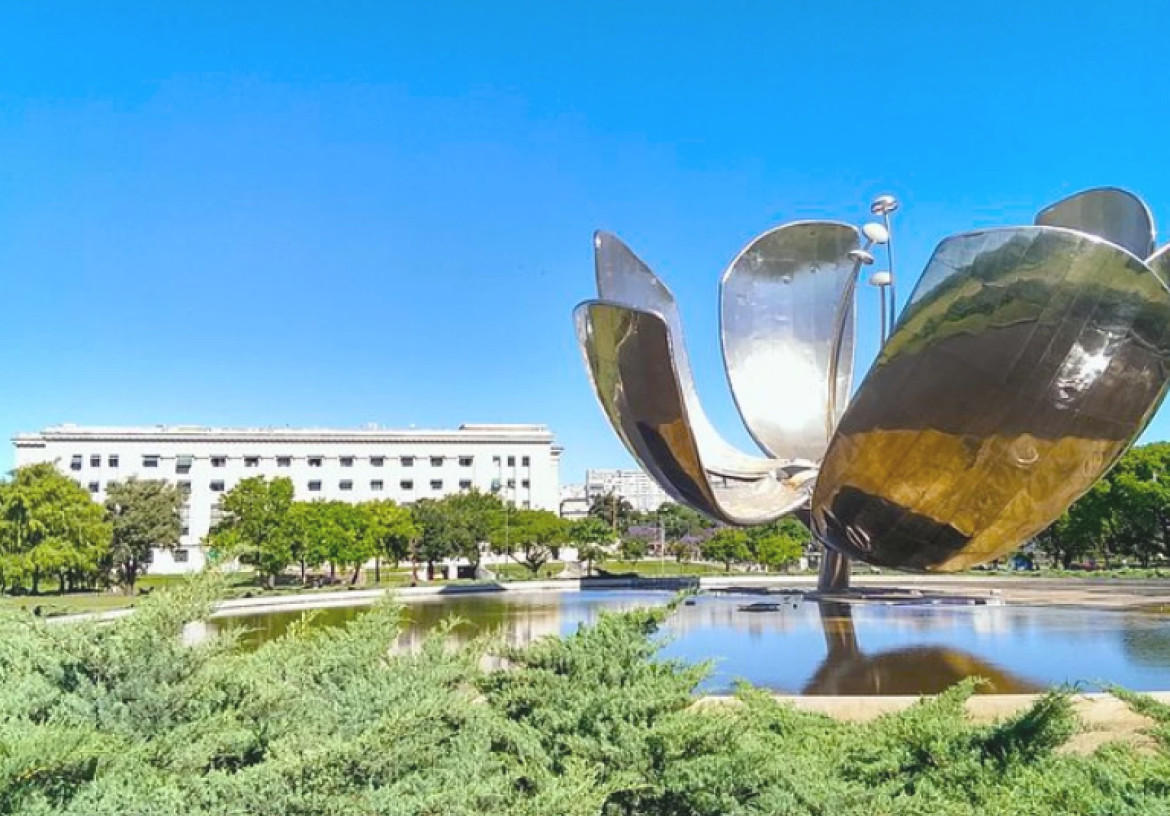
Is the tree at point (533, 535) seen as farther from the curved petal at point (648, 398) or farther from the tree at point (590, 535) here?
the curved petal at point (648, 398)

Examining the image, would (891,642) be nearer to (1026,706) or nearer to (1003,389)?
(1026,706)

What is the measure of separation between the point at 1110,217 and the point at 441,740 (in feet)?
27.5

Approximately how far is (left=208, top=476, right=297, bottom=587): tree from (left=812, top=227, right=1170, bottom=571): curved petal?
2354 cm

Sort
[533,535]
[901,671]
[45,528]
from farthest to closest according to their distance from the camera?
[533,535]
[45,528]
[901,671]

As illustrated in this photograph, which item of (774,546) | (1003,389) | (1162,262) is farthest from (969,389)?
(774,546)

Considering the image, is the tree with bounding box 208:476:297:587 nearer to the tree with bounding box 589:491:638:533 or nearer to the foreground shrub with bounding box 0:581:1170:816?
the foreground shrub with bounding box 0:581:1170:816

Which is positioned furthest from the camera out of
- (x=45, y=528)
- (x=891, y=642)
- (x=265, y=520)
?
(x=265, y=520)

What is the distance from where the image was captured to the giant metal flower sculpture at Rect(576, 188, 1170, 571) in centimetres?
662

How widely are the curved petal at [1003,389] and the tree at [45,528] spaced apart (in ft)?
76.1

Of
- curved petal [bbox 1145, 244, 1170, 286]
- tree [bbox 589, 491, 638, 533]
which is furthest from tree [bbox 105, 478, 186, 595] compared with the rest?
curved petal [bbox 1145, 244, 1170, 286]

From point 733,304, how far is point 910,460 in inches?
209

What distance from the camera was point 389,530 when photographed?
1356 inches

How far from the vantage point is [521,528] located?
A: 38.9m

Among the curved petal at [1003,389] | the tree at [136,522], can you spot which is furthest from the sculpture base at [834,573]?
the tree at [136,522]
